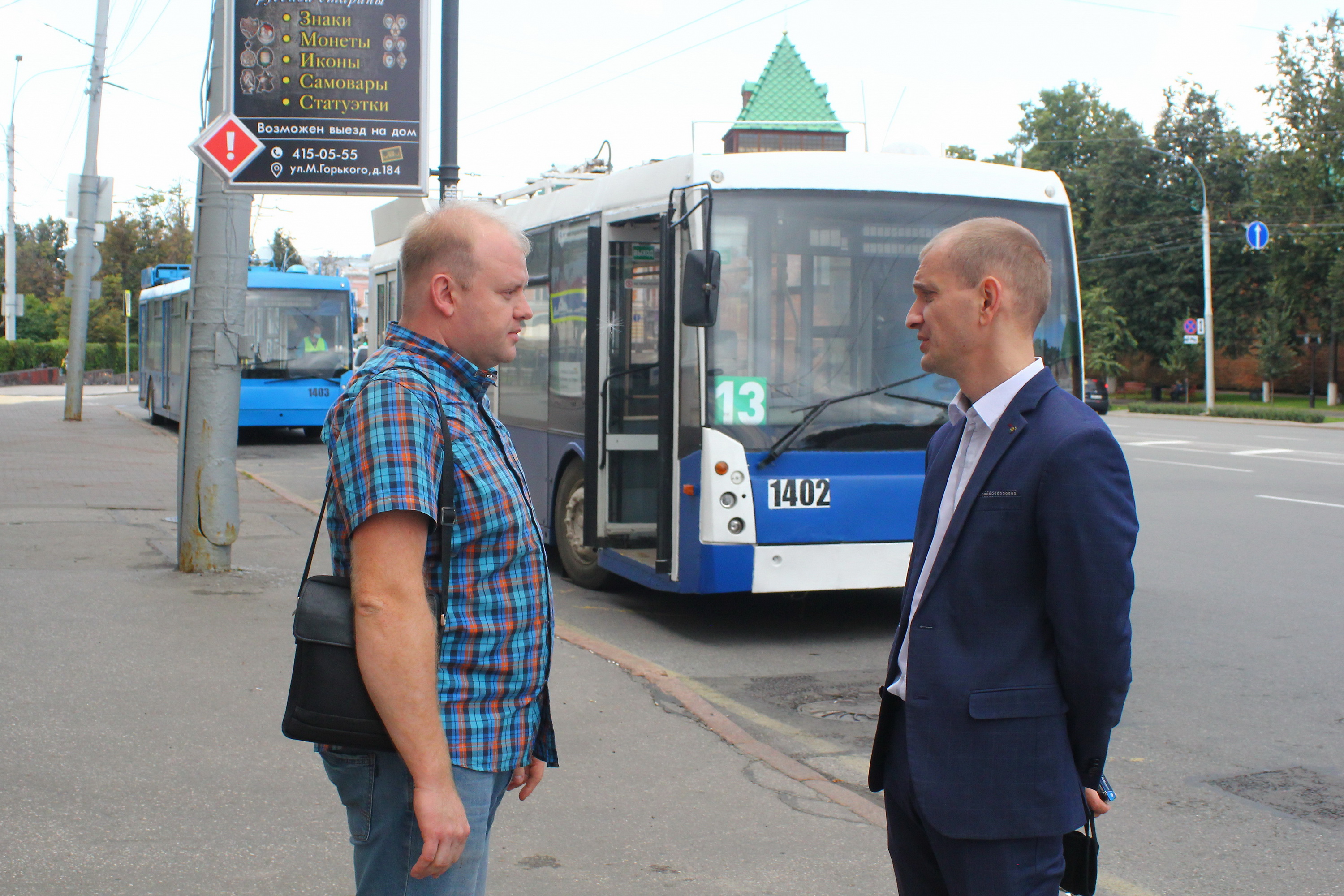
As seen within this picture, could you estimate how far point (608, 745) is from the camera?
17.2 feet

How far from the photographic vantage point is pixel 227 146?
849 centimetres

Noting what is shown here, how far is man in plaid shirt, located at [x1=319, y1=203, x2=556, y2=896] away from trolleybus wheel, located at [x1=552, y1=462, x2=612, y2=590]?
6.77 meters

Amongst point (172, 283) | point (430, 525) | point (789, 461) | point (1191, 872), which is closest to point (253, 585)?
point (789, 461)

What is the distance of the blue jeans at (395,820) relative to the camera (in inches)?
83.4

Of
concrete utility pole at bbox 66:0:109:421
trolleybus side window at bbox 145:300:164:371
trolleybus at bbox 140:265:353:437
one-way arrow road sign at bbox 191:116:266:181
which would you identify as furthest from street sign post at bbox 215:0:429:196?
trolleybus side window at bbox 145:300:164:371

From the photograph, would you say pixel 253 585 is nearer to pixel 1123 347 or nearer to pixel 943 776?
pixel 943 776

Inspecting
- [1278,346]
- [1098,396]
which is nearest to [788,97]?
[1278,346]

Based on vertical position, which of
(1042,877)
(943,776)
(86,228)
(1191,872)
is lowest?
(1191,872)

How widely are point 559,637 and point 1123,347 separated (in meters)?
50.9

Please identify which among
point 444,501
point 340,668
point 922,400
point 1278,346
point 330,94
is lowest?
point 340,668

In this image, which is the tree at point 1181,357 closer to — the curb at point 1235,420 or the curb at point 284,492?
the curb at point 1235,420

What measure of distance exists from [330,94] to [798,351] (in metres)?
4.06

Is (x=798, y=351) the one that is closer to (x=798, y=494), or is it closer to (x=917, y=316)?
(x=798, y=494)

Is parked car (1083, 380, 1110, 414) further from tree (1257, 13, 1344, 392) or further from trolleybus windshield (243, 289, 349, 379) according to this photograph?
trolleybus windshield (243, 289, 349, 379)
